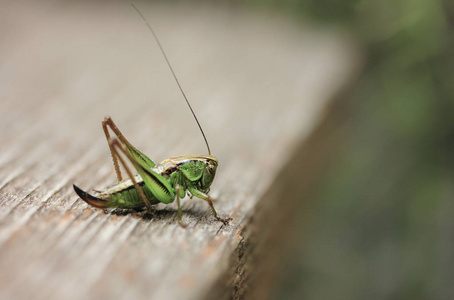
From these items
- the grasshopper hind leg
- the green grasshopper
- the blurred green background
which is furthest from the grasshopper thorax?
the blurred green background

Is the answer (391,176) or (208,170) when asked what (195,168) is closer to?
(208,170)

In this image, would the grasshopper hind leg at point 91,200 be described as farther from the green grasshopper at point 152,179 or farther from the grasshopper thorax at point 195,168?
the grasshopper thorax at point 195,168

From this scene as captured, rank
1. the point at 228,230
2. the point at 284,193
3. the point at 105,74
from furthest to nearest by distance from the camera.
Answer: the point at 105,74, the point at 284,193, the point at 228,230

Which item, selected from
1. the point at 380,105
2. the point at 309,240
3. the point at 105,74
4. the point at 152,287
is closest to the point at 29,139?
the point at 105,74

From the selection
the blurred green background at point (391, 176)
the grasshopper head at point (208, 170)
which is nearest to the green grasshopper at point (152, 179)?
the grasshopper head at point (208, 170)

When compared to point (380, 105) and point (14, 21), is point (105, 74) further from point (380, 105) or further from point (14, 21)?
point (380, 105)

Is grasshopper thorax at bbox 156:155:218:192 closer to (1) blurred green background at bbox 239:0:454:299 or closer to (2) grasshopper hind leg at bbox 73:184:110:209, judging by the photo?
(2) grasshopper hind leg at bbox 73:184:110:209

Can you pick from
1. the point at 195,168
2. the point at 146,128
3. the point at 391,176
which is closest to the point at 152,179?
the point at 195,168
